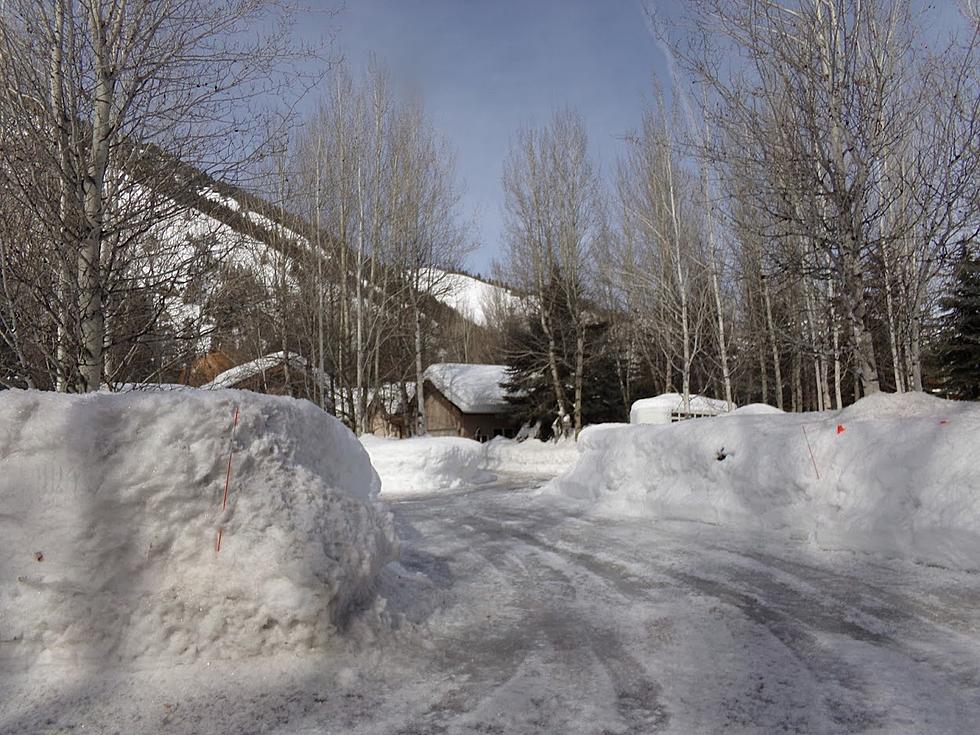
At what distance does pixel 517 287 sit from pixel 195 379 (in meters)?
14.2

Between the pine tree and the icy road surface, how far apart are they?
18559mm

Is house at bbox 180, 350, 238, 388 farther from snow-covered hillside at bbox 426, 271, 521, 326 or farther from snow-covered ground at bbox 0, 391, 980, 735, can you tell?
snow-covered hillside at bbox 426, 271, 521, 326

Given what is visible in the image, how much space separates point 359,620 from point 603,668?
4.28ft

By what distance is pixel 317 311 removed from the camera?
24625 mm

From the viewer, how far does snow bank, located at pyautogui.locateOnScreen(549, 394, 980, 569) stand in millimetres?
5277

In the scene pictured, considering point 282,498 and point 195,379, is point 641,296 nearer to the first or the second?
point 195,379

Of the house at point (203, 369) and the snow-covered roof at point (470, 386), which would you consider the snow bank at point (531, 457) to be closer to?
the snow-covered roof at point (470, 386)

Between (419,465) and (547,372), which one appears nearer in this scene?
(419,465)

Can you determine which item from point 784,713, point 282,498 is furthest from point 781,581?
point 282,498

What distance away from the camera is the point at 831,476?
21.2 feet

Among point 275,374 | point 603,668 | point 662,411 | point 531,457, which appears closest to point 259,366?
point 275,374

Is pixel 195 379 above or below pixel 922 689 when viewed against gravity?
above

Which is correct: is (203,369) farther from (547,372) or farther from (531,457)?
(547,372)

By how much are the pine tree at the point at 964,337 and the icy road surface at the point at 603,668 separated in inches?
731
